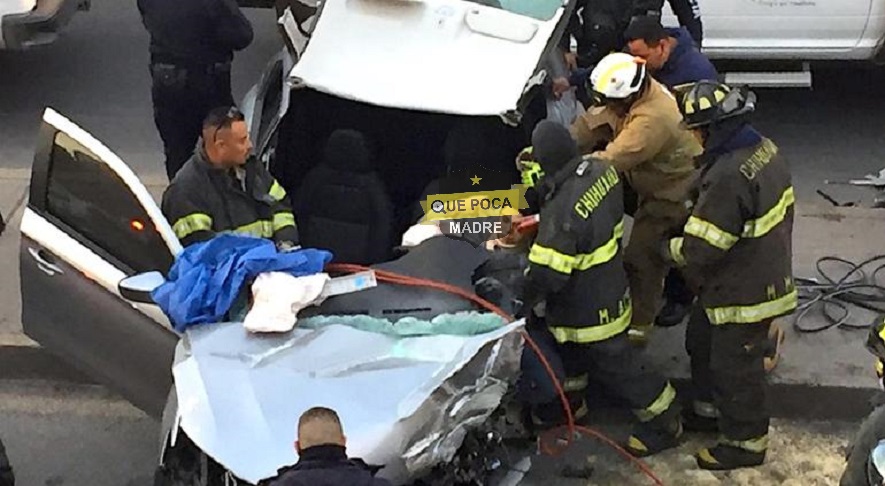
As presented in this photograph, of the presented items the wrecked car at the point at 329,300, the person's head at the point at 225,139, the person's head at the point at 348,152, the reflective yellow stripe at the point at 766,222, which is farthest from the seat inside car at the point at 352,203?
the reflective yellow stripe at the point at 766,222

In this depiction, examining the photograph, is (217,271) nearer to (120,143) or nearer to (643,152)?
(643,152)

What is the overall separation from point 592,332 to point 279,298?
1446 millimetres

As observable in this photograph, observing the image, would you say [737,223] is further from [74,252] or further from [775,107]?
[775,107]

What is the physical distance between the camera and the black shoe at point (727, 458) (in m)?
5.45

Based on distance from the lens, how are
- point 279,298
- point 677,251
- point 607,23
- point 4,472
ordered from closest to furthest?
point 279,298 → point 4,472 → point 677,251 → point 607,23

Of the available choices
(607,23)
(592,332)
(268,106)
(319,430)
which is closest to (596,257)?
(592,332)

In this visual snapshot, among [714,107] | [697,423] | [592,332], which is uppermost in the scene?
[714,107]

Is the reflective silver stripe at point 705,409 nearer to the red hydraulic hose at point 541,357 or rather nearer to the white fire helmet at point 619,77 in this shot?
the red hydraulic hose at point 541,357

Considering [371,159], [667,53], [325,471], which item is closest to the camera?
[325,471]

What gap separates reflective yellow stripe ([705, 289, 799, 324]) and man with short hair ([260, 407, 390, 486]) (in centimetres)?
205

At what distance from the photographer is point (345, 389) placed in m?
4.11

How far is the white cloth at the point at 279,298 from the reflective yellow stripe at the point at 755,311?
1.69 m

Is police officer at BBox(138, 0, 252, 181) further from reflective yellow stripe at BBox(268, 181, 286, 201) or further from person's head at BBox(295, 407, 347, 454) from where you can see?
person's head at BBox(295, 407, 347, 454)

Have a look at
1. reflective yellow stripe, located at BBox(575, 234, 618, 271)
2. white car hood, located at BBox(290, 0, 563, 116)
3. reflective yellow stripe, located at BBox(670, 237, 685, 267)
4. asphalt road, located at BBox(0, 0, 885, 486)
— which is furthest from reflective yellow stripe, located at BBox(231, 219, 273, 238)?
reflective yellow stripe, located at BBox(670, 237, 685, 267)
